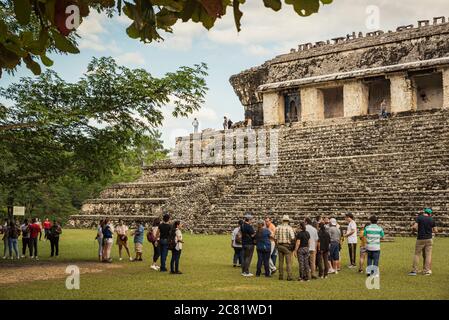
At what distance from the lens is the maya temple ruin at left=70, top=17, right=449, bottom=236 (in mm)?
16203

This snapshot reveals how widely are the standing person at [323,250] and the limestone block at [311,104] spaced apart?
15026 mm

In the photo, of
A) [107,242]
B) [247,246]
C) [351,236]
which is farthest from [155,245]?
[351,236]

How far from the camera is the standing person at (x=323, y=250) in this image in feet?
30.1

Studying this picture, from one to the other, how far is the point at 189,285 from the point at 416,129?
42.6 ft

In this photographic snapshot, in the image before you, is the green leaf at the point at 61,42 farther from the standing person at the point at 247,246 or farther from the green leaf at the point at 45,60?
the standing person at the point at 247,246

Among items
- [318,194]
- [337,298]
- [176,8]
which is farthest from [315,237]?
[318,194]

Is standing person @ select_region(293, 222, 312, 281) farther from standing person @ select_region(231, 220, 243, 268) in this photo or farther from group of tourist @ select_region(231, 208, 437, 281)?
standing person @ select_region(231, 220, 243, 268)

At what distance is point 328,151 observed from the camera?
19.7 m

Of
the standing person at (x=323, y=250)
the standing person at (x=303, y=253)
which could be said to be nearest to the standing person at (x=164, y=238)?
the standing person at (x=303, y=253)

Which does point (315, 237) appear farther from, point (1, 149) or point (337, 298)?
point (1, 149)

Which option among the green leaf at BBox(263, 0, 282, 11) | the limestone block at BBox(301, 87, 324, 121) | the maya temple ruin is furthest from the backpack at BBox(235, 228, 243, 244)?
the limestone block at BBox(301, 87, 324, 121)

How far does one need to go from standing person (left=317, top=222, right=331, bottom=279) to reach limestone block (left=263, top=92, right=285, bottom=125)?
15.6 metres

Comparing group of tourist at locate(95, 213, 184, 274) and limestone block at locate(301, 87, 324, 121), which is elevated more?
limestone block at locate(301, 87, 324, 121)

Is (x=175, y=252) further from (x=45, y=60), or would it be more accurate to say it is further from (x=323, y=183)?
(x=323, y=183)
